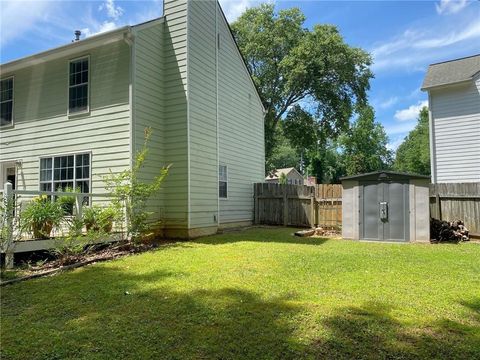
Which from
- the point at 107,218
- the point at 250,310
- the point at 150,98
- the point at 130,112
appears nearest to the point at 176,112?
the point at 150,98

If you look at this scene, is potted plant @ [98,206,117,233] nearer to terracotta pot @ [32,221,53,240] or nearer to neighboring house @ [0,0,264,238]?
terracotta pot @ [32,221,53,240]

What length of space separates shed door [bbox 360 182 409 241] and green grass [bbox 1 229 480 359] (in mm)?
3044

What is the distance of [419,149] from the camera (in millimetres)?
52906

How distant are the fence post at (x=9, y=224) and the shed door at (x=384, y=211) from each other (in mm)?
8489

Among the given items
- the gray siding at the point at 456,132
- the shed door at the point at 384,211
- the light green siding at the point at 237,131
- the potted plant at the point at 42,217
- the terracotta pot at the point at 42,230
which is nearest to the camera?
the potted plant at the point at 42,217

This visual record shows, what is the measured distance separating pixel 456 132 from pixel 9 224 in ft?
47.9

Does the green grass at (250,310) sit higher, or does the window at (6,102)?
the window at (6,102)

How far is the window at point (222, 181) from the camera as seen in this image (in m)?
12.6

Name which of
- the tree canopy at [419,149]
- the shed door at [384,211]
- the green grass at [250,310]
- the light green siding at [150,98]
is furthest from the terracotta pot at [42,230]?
the tree canopy at [419,149]

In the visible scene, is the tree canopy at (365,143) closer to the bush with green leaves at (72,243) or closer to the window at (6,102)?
the window at (6,102)

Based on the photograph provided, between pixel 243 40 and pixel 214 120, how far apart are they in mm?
15685

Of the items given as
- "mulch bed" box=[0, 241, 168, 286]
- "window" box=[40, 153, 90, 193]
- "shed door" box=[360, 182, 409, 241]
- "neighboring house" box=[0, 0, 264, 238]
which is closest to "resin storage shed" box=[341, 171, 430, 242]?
"shed door" box=[360, 182, 409, 241]

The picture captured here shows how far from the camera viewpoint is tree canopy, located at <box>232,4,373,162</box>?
2241cm

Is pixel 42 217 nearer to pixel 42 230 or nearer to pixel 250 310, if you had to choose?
pixel 42 230
